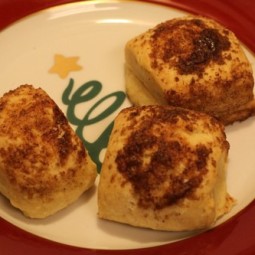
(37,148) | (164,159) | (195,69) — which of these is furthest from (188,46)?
(37,148)

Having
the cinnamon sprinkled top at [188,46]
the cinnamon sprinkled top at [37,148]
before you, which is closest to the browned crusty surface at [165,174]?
the cinnamon sprinkled top at [37,148]

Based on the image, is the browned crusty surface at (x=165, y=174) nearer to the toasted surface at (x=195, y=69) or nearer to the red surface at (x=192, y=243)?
the red surface at (x=192, y=243)

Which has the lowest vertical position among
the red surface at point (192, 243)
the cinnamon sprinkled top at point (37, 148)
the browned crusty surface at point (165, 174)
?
the red surface at point (192, 243)

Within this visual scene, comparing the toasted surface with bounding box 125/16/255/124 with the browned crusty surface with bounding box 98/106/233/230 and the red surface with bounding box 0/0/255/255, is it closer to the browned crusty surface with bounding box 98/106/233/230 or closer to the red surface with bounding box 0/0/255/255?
the browned crusty surface with bounding box 98/106/233/230

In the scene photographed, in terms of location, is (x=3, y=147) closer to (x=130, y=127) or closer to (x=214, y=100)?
(x=130, y=127)

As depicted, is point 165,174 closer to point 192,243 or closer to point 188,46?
point 192,243

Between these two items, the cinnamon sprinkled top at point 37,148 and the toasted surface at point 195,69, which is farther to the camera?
the toasted surface at point 195,69

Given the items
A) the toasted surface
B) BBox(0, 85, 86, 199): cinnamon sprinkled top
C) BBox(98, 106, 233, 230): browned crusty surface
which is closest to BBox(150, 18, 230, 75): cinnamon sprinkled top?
the toasted surface
